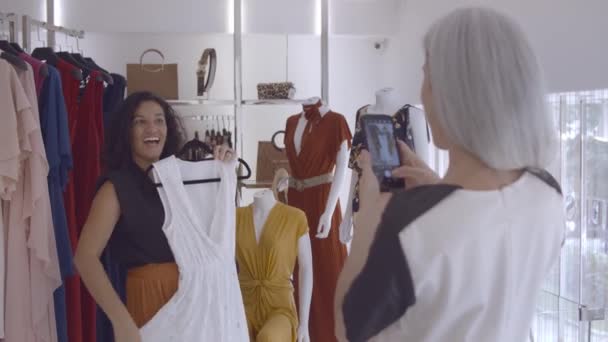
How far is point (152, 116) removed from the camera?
2.29m

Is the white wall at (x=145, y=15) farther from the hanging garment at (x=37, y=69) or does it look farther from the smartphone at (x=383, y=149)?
the smartphone at (x=383, y=149)

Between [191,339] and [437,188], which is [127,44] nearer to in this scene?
[191,339]

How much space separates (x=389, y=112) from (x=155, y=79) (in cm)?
215

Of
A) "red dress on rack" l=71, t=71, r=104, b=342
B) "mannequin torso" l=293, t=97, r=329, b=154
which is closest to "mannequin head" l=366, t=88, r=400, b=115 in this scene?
"mannequin torso" l=293, t=97, r=329, b=154

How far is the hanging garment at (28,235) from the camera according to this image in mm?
2393

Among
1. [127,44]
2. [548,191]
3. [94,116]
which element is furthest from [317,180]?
[548,191]

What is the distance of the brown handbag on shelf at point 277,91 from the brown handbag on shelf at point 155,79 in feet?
2.12

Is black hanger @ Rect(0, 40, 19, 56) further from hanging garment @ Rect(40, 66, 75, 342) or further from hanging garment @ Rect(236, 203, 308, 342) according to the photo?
hanging garment @ Rect(236, 203, 308, 342)

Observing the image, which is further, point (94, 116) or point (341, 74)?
point (341, 74)

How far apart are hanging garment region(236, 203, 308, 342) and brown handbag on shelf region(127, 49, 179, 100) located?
2423 mm

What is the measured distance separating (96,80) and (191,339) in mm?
1513

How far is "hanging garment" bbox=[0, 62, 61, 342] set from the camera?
2.39 metres

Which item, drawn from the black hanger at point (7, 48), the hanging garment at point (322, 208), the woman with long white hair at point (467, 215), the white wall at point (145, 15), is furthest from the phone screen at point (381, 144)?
the white wall at point (145, 15)

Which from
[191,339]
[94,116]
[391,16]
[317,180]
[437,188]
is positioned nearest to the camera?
[437,188]
